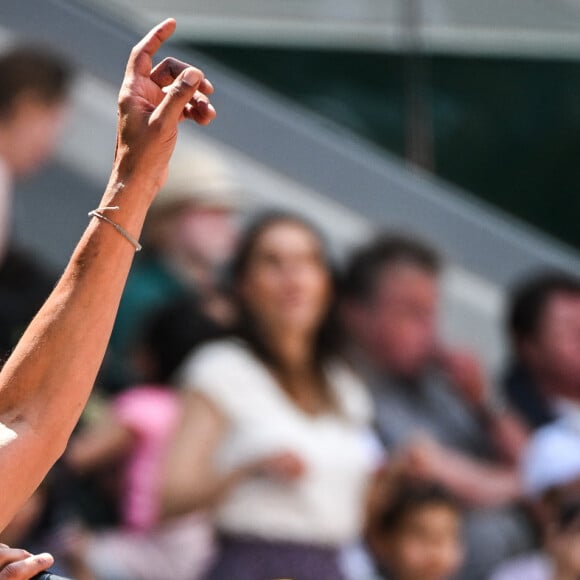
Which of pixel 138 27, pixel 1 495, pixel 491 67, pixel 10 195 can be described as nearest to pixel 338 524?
pixel 10 195

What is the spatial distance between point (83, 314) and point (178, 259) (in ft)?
8.50

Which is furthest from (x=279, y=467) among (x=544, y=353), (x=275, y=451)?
(x=544, y=353)

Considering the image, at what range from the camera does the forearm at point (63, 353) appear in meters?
1.38

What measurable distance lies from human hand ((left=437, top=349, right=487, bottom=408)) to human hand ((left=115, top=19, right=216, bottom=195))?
316 cm

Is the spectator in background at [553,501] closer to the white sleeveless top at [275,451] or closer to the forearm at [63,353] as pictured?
the white sleeveless top at [275,451]

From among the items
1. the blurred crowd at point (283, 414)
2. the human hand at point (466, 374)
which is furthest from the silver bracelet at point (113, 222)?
the human hand at point (466, 374)

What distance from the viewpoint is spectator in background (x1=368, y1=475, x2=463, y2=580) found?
403 centimetres

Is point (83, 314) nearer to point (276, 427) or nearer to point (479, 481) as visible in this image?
point (276, 427)

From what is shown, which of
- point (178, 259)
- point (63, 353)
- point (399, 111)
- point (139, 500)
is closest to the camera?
point (63, 353)

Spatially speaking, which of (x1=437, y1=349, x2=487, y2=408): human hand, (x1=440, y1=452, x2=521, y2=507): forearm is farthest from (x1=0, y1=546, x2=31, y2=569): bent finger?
(x1=437, y1=349, x2=487, y2=408): human hand

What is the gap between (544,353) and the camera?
4.71m

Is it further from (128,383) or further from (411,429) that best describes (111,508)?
(411,429)

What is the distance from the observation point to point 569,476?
14.8 feet

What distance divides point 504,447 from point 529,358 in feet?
1.12
